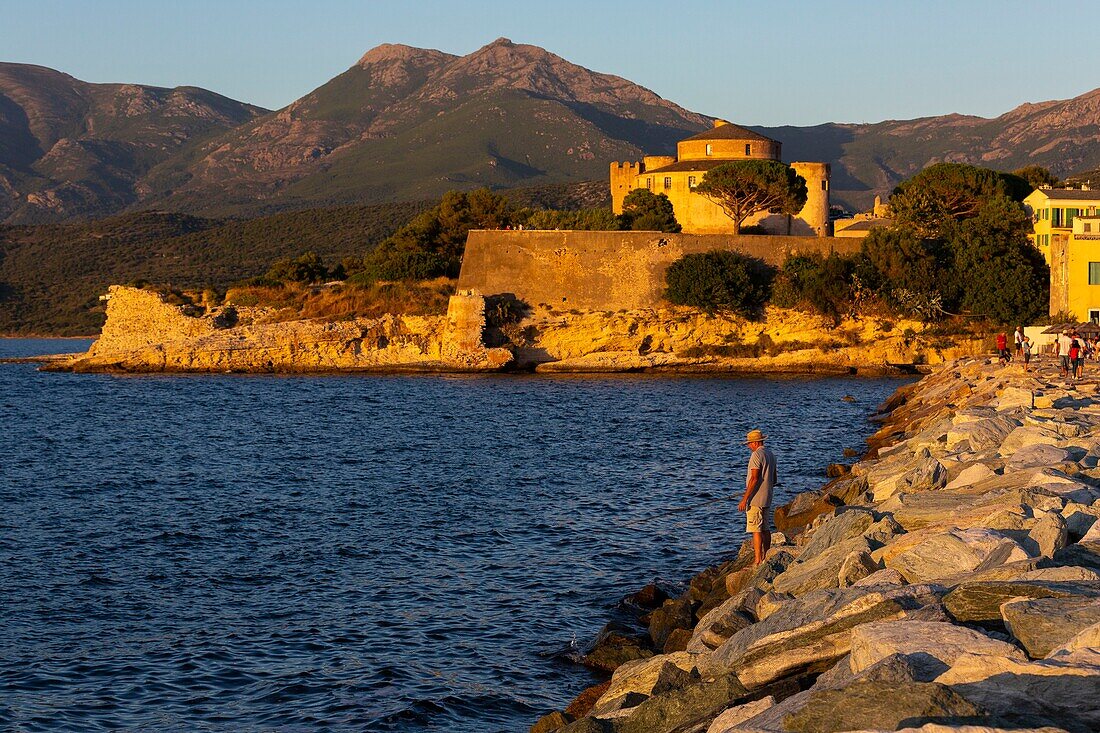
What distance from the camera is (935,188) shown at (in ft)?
188

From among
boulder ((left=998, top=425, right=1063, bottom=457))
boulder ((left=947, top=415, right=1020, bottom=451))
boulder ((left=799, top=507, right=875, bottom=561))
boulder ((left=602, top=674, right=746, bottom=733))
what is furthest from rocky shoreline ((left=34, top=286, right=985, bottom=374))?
boulder ((left=602, top=674, right=746, bottom=733))

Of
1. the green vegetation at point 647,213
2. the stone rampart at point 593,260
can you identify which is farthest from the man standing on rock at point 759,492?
the green vegetation at point 647,213

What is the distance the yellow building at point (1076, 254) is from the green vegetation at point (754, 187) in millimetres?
12670

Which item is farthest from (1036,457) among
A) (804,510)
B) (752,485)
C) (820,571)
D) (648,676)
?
(648,676)

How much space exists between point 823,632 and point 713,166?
5543 centimetres

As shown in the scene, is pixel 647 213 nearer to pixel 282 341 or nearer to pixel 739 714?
pixel 282 341

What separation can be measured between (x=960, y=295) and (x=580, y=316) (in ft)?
52.6

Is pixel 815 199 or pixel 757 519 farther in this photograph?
pixel 815 199

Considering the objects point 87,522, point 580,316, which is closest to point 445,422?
point 87,522

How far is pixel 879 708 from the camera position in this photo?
5801mm

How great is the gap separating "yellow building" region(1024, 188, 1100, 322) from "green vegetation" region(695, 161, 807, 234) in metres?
12.7

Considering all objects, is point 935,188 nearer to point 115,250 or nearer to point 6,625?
point 6,625

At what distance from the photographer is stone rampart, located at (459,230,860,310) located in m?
53.9

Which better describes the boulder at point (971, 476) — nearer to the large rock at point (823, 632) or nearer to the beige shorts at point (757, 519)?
the beige shorts at point (757, 519)
